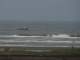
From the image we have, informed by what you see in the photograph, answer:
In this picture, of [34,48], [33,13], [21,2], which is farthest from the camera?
[33,13]

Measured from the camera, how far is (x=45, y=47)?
3062mm

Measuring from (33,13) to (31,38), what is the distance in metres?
1.78

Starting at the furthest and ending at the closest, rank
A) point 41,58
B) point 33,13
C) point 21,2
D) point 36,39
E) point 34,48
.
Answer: point 33,13, point 21,2, point 36,39, point 34,48, point 41,58

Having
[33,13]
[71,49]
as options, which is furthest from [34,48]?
[33,13]

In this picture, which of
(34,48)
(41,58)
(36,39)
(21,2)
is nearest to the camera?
(41,58)

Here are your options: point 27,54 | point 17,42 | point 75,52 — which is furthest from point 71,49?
point 17,42

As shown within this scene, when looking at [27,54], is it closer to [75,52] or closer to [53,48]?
[53,48]

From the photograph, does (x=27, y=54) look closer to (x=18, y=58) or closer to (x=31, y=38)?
(x=18, y=58)

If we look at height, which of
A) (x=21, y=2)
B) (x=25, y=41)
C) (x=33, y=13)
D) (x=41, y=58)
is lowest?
(x=41, y=58)

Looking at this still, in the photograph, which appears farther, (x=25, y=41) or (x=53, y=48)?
(x=25, y=41)

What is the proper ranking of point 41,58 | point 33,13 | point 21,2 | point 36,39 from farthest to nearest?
point 33,13, point 21,2, point 36,39, point 41,58

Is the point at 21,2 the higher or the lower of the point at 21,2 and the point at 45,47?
the higher

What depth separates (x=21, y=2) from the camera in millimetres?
4152

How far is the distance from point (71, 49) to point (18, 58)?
97 centimetres
